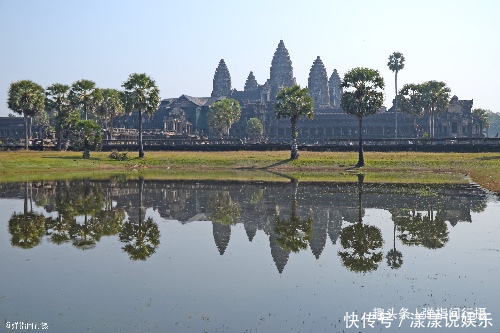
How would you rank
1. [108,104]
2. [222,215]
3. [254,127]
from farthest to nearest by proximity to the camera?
[254,127], [108,104], [222,215]

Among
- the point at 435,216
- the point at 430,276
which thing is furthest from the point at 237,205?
the point at 430,276

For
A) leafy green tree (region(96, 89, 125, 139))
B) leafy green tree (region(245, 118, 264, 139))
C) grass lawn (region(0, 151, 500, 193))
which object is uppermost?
leafy green tree (region(96, 89, 125, 139))

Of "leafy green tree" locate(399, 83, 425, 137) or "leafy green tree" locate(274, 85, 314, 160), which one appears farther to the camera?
"leafy green tree" locate(399, 83, 425, 137)

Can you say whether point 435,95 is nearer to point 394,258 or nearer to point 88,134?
point 88,134

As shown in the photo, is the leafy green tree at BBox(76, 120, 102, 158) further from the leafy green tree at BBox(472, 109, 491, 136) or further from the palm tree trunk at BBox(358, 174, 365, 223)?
the leafy green tree at BBox(472, 109, 491, 136)

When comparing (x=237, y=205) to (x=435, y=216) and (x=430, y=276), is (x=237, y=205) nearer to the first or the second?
(x=435, y=216)

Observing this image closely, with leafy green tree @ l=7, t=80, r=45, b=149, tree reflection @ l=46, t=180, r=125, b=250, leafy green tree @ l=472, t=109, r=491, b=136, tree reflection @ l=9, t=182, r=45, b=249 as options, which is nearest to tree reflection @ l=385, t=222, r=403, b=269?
tree reflection @ l=46, t=180, r=125, b=250

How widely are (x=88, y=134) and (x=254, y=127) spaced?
248ft

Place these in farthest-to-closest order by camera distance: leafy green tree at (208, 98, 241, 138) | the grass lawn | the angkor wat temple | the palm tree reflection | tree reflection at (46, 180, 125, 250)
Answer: the angkor wat temple → leafy green tree at (208, 98, 241, 138) → the grass lawn → tree reflection at (46, 180, 125, 250) → the palm tree reflection

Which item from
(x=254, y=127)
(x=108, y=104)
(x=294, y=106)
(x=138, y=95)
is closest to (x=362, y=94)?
(x=294, y=106)

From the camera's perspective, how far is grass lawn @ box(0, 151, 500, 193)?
60.7 meters

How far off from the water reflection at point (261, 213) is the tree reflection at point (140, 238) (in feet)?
0.12

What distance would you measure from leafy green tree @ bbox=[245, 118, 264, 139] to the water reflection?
102069mm

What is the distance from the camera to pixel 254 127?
508 ft
